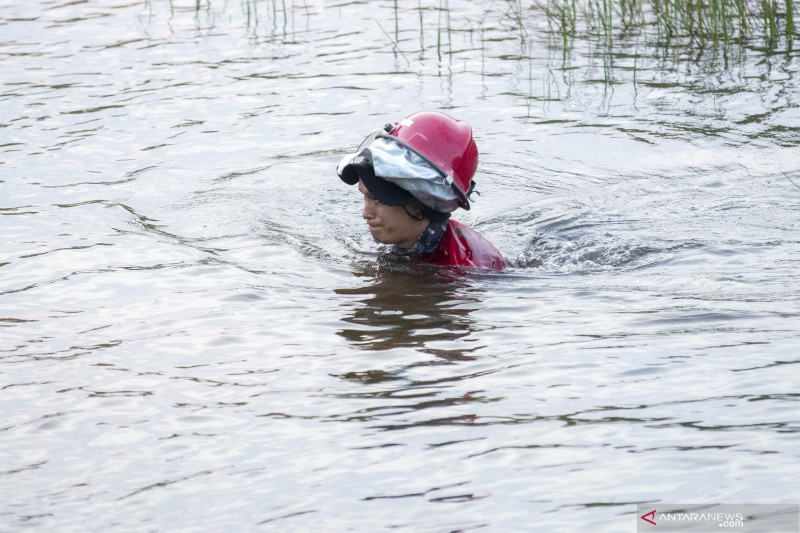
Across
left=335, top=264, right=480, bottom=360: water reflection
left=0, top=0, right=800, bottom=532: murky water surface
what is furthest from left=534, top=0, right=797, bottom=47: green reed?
left=335, top=264, right=480, bottom=360: water reflection

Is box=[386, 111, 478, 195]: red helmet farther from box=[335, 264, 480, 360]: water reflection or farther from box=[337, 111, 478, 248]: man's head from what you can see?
box=[335, 264, 480, 360]: water reflection

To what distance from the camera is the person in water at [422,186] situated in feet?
17.1

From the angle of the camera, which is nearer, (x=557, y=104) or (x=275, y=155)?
(x=275, y=155)

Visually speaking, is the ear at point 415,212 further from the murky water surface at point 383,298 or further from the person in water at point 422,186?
the murky water surface at point 383,298

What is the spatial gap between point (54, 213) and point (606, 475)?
178 inches

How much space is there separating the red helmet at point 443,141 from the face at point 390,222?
29 centimetres

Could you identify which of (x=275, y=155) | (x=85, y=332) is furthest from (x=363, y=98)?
(x=85, y=332)

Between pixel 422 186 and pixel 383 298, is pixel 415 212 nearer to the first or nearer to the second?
pixel 422 186

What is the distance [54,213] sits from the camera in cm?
645

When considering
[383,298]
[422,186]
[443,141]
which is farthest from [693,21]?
[383,298]

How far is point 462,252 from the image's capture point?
218 inches

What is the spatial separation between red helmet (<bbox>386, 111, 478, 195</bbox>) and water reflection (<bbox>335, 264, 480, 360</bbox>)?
1.55 feet

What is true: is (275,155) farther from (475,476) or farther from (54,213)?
(475,476)

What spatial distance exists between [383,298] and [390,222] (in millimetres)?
584
